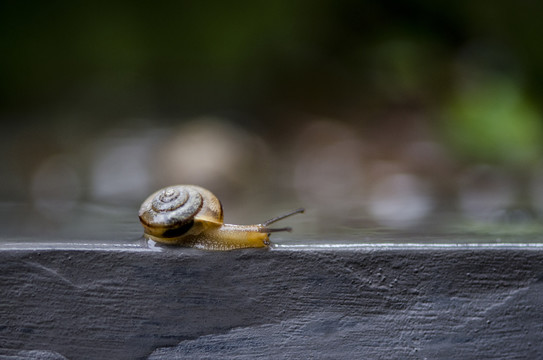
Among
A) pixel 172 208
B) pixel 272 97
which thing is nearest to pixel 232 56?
pixel 272 97

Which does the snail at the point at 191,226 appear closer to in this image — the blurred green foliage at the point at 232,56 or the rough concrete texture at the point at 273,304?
the rough concrete texture at the point at 273,304

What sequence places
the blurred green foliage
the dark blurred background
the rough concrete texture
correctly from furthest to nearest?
the blurred green foliage → the dark blurred background → the rough concrete texture

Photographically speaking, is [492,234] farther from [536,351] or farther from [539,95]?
[539,95]

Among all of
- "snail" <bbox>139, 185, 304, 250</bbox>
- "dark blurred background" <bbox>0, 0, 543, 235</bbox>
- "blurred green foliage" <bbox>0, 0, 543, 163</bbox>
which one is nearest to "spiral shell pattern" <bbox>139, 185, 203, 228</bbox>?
"snail" <bbox>139, 185, 304, 250</bbox>

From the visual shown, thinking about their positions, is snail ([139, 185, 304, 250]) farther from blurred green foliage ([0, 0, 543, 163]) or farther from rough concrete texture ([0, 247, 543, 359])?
blurred green foliage ([0, 0, 543, 163])

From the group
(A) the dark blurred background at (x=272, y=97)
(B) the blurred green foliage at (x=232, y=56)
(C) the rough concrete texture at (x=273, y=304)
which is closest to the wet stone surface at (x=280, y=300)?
(C) the rough concrete texture at (x=273, y=304)

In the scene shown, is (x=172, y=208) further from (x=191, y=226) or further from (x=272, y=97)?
(x=272, y=97)

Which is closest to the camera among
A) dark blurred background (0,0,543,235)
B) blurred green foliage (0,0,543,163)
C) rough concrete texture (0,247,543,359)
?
rough concrete texture (0,247,543,359)
